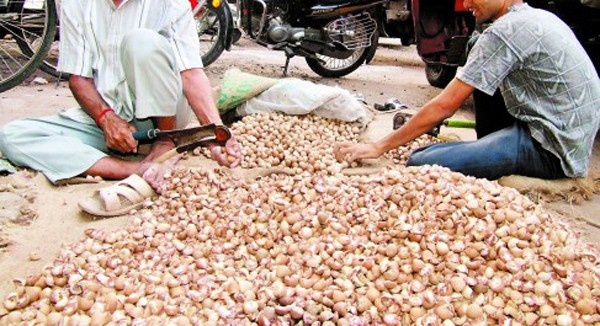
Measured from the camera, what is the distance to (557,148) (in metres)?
2.20

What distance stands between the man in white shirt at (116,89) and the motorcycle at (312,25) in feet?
8.18

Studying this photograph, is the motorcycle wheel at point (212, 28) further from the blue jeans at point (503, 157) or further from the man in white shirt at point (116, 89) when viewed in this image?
the blue jeans at point (503, 157)

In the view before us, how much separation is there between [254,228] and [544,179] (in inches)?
52.7

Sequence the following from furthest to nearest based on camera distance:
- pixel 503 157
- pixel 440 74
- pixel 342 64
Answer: pixel 342 64 → pixel 440 74 → pixel 503 157

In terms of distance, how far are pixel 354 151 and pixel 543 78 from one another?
32.4 inches

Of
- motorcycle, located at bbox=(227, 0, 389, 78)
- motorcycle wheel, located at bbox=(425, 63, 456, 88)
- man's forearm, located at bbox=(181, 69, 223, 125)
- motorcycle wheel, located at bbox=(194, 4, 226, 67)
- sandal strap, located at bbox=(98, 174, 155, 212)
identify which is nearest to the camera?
sandal strap, located at bbox=(98, 174, 155, 212)

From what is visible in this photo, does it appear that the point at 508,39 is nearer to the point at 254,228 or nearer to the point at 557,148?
the point at 557,148

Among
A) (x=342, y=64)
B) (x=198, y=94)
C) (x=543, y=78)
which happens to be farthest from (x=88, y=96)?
(x=342, y=64)

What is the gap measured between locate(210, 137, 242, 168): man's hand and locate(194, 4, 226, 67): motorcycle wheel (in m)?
2.64

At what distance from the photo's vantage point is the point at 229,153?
2.15 metres

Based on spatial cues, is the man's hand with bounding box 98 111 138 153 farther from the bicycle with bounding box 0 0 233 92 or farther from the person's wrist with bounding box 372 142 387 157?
the bicycle with bounding box 0 0 233 92

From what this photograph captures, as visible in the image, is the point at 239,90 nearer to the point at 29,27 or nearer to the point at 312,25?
the point at 29,27

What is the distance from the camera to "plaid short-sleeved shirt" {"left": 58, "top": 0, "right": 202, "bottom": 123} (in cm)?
224

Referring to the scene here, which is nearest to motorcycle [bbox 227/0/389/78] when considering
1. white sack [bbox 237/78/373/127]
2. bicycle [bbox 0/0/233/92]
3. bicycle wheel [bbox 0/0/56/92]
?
bicycle [bbox 0/0/233/92]
